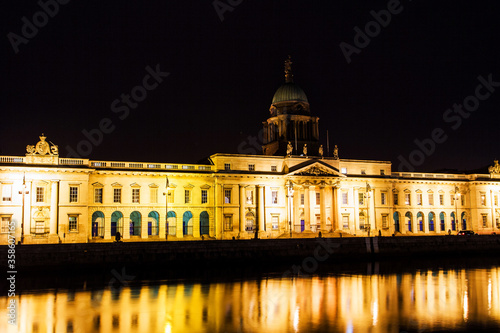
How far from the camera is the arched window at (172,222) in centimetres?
6831

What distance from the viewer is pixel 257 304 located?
30.4 metres

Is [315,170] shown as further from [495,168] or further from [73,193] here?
[495,168]

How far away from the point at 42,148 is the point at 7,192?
5.86 metres

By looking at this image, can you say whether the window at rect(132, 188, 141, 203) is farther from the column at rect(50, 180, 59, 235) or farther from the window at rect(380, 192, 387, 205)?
the window at rect(380, 192, 387, 205)

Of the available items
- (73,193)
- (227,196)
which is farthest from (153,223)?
(73,193)

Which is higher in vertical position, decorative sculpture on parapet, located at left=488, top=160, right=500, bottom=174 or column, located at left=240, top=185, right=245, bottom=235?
decorative sculpture on parapet, located at left=488, top=160, right=500, bottom=174

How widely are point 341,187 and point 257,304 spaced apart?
4827cm

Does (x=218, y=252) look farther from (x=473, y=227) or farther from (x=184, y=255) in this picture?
(x=473, y=227)

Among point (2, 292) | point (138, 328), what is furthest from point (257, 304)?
→ point (2, 292)

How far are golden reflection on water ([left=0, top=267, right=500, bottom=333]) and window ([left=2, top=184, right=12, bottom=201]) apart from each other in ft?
95.4

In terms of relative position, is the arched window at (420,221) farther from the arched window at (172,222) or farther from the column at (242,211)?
the arched window at (172,222)

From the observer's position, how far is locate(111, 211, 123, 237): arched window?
65750 mm

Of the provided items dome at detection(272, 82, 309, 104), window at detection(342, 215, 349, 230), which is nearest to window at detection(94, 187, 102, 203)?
window at detection(342, 215, 349, 230)

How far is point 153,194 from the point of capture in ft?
223
